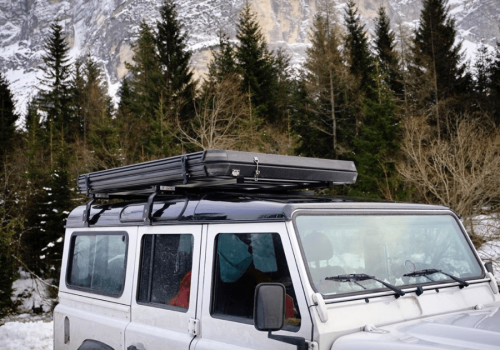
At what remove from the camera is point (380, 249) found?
3.21m

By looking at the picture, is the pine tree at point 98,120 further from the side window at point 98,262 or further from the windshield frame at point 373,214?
the windshield frame at point 373,214

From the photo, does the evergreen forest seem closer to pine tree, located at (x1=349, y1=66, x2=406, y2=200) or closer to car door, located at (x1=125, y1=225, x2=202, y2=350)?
pine tree, located at (x1=349, y1=66, x2=406, y2=200)

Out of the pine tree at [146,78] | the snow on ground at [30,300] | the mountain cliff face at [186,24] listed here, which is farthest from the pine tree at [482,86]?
the mountain cliff face at [186,24]

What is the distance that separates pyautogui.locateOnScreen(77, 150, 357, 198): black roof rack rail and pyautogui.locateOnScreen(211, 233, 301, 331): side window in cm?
55

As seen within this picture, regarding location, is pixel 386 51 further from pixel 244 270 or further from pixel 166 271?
pixel 244 270

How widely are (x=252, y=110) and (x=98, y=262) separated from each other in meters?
26.6

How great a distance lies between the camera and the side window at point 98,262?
4.31 meters

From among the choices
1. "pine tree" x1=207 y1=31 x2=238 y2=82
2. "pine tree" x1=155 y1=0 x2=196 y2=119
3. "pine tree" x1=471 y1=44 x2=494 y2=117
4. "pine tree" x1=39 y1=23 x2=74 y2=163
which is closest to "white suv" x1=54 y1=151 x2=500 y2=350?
"pine tree" x1=471 y1=44 x2=494 y2=117

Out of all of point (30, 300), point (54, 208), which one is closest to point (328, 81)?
point (54, 208)

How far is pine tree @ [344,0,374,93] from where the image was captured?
38469 millimetres

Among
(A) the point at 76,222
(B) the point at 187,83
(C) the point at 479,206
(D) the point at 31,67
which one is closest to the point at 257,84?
(B) the point at 187,83

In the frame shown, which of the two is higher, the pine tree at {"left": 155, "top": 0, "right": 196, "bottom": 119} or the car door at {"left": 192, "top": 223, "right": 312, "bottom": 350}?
the pine tree at {"left": 155, "top": 0, "right": 196, "bottom": 119}

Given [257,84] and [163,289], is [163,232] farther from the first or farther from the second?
[257,84]

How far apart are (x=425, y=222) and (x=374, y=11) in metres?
142
